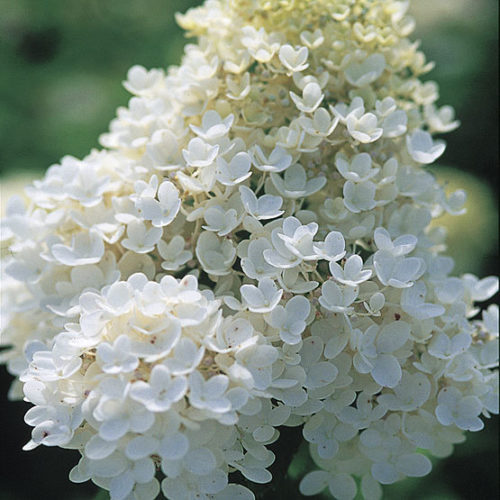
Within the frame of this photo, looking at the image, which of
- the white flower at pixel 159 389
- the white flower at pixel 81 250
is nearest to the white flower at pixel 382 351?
the white flower at pixel 159 389

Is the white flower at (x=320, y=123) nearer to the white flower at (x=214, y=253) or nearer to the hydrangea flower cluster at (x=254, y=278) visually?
the hydrangea flower cluster at (x=254, y=278)

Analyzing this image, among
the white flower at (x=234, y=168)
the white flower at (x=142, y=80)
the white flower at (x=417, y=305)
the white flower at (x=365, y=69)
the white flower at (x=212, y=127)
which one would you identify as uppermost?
the white flower at (x=142, y=80)

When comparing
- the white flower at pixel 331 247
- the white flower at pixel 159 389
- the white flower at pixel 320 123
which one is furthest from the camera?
the white flower at pixel 320 123

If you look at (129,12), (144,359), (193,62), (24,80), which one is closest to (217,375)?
(144,359)

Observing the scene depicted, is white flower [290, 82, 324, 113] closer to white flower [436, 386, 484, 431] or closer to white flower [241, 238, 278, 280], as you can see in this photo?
white flower [241, 238, 278, 280]

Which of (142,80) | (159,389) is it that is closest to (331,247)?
(159,389)

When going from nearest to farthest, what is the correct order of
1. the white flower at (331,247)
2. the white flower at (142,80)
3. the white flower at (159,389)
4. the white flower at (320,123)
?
the white flower at (159,389), the white flower at (331,247), the white flower at (320,123), the white flower at (142,80)

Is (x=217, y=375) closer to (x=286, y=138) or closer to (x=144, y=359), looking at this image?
(x=144, y=359)
